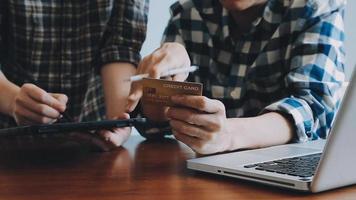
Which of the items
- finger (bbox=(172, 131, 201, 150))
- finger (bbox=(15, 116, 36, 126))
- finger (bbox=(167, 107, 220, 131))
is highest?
finger (bbox=(167, 107, 220, 131))

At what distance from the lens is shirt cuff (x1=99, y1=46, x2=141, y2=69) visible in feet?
4.36

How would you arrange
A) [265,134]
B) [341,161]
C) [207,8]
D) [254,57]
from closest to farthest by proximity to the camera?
[341,161], [265,134], [254,57], [207,8]

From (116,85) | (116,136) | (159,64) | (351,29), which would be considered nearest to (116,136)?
(116,136)

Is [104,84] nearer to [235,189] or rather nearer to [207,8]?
[207,8]

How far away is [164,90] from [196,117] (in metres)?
0.07

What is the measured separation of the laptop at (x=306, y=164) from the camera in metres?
0.57

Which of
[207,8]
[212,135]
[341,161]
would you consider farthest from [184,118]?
[207,8]

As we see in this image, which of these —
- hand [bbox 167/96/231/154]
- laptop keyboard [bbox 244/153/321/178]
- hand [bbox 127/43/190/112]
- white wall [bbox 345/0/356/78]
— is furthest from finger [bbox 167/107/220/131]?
white wall [bbox 345/0/356/78]

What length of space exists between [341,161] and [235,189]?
141mm

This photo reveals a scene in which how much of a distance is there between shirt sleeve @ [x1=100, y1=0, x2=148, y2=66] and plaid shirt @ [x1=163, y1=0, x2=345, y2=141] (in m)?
0.09

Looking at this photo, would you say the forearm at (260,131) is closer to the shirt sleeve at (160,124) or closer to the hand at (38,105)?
the shirt sleeve at (160,124)

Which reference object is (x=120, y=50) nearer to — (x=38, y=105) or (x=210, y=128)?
(x=38, y=105)

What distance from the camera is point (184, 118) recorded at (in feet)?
2.67

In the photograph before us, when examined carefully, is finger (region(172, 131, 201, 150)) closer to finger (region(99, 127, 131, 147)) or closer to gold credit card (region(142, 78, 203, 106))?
gold credit card (region(142, 78, 203, 106))
